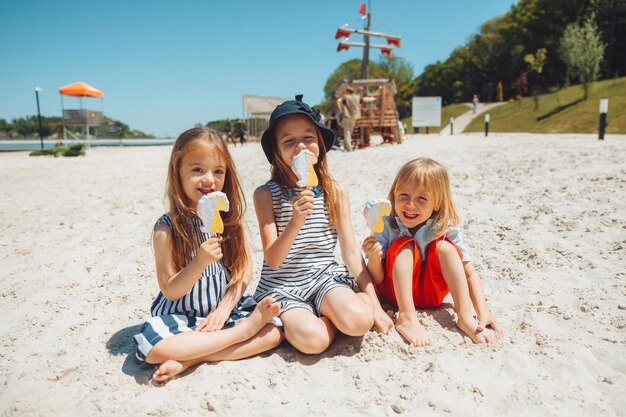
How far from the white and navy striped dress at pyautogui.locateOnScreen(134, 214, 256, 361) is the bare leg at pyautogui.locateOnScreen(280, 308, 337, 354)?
0.33 metres

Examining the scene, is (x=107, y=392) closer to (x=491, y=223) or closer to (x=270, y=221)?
(x=270, y=221)

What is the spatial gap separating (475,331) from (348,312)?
29.8 inches

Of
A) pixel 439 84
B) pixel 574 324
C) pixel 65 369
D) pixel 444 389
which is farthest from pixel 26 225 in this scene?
pixel 439 84

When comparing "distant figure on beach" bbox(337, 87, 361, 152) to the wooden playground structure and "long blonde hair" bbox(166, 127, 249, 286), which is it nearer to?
the wooden playground structure

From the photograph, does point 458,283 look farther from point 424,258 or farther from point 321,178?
point 321,178

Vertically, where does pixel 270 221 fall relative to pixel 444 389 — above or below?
above

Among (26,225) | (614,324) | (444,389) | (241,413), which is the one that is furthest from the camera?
(26,225)

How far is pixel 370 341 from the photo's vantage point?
2.28 meters

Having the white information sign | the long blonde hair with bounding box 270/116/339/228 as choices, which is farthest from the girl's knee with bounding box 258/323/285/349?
the white information sign

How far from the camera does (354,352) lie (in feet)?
7.29

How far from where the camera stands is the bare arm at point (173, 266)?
2.07m

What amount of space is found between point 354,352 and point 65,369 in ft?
5.01

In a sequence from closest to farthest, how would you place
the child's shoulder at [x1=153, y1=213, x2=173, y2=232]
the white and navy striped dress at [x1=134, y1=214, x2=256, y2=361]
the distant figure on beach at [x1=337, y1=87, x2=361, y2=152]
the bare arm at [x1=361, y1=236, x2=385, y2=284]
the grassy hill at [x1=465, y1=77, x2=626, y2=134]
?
the white and navy striped dress at [x1=134, y1=214, x2=256, y2=361] → the child's shoulder at [x1=153, y1=213, x2=173, y2=232] → the bare arm at [x1=361, y1=236, x2=385, y2=284] → the distant figure on beach at [x1=337, y1=87, x2=361, y2=152] → the grassy hill at [x1=465, y1=77, x2=626, y2=134]

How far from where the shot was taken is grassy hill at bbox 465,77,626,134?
54.2ft
